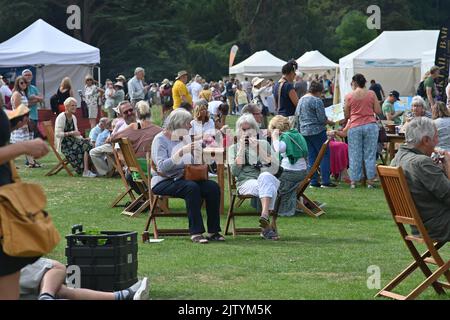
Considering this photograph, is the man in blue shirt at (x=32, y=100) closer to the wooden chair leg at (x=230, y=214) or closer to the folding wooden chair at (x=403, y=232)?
the wooden chair leg at (x=230, y=214)

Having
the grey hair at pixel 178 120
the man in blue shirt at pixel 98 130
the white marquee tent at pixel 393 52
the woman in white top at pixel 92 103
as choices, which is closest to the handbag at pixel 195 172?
the grey hair at pixel 178 120

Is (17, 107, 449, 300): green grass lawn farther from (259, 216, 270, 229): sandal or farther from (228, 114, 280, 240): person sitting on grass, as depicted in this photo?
(228, 114, 280, 240): person sitting on grass

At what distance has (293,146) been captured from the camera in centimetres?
1296

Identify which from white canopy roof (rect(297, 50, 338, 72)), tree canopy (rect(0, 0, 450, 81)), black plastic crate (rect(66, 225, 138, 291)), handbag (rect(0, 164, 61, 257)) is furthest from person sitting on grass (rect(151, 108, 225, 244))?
tree canopy (rect(0, 0, 450, 81))

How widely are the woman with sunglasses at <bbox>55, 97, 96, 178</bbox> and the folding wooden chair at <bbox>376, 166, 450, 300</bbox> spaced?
1100cm

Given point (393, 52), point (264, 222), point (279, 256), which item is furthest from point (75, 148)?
point (393, 52)

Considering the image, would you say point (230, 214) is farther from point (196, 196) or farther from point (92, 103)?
point (92, 103)

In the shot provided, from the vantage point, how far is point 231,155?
11758 millimetres

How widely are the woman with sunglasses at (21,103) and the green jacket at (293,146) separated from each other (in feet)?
23.3

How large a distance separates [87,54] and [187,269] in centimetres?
2147

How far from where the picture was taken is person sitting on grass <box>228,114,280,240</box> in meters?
11.3

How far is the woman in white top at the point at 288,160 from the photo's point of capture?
42.4ft

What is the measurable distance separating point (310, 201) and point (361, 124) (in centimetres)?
311

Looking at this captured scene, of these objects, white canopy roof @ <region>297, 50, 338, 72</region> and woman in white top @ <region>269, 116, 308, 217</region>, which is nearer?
woman in white top @ <region>269, 116, 308, 217</region>
